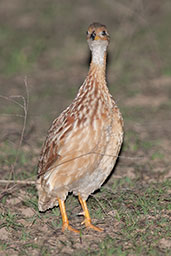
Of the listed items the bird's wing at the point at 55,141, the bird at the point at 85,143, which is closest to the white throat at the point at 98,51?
the bird at the point at 85,143

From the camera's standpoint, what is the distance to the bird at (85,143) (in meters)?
4.60

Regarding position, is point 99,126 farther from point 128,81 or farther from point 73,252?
point 128,81

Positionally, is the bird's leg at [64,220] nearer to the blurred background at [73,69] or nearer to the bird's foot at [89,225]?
the bird's foot at [89,225]

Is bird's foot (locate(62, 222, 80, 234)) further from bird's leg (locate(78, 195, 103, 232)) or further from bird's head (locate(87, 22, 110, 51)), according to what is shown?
bird's head (locate(87, 22, 110, 51))

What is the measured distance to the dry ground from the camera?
15.4 feet

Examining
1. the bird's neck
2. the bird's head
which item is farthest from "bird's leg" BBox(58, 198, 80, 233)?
the bird's head

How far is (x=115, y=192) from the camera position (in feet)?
18.4

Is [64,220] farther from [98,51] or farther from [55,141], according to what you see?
[98,51]

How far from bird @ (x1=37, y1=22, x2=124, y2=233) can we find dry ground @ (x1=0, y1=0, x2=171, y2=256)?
0.84 ft

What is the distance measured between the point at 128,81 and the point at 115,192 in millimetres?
4637

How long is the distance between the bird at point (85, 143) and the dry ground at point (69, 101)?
256 mm

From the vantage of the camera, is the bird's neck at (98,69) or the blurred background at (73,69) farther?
the blurred background at (73,69)

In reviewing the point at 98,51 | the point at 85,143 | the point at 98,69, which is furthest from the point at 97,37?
the point at 85,143

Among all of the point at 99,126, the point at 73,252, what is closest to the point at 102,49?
the point at 99,126
